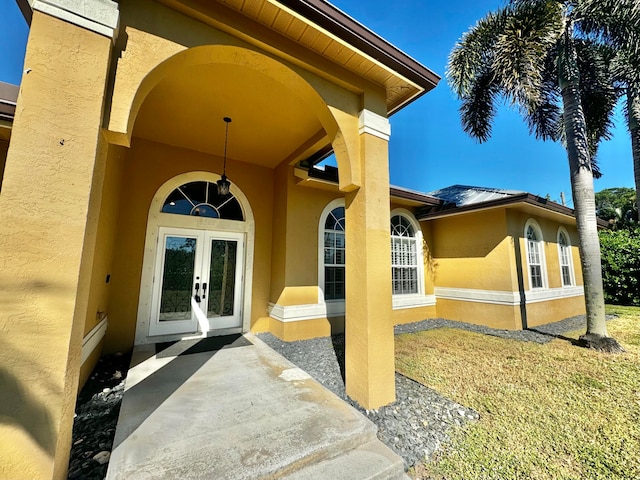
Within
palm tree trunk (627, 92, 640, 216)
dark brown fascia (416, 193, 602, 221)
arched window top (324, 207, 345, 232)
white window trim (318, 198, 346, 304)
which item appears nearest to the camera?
white window trim (318, 198, 346, 304)

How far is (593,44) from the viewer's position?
286 inches

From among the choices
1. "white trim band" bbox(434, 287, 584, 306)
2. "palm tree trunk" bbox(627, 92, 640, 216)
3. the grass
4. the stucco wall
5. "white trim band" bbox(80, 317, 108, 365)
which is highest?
"palm tree trunk" bbox(627, 92, 640, 216)

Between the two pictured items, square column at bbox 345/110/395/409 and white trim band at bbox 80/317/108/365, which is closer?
square column at bbox 345/110/395/409

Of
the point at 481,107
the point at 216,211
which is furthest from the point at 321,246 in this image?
the point at 481,107

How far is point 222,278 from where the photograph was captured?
609 centimetres

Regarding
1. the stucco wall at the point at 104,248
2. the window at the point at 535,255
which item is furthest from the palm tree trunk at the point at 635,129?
the stucco wall at the point at 104,248

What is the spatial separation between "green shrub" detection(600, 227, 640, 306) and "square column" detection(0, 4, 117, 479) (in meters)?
17.7

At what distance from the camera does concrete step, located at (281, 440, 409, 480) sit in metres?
2.13

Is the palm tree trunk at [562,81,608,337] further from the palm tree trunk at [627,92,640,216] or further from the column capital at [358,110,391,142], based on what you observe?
the column capital at [358,110,391,142]

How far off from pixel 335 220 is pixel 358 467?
18.2 ft

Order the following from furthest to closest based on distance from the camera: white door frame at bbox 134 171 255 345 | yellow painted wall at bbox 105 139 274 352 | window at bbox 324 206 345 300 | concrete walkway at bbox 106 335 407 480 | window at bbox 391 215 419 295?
1. window at bbox 391 215 419 295
2. window at bbox 324 206 345 300
3. white door frame at bbox 134 171 255 345
4. yellow painted wall at bbox 105 139 274 352
5. concrete walkway at bbox 106 335 407 480

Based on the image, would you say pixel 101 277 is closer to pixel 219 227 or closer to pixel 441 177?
pixel 219 227

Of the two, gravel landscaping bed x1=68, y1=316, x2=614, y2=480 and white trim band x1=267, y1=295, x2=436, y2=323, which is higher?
white trim band x1=267, y1=295, x2=436, y2=323

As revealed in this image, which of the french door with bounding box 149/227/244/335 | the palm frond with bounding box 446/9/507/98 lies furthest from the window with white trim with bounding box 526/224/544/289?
the french door with bounding box 149/227/244/335
